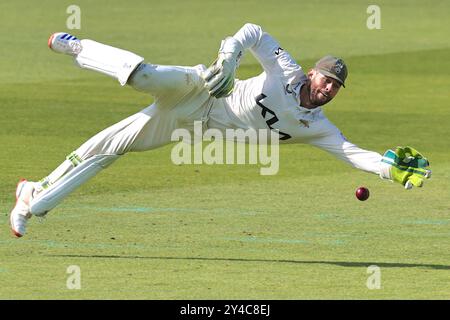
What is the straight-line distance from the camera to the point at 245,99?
11.5 meters

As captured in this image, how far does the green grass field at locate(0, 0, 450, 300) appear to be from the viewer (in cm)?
1036

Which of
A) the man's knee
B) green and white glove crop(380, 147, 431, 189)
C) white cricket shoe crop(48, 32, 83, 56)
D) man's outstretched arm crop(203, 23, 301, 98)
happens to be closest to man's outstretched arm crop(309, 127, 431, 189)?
green and white glove crop(380, 147, 431, 189)

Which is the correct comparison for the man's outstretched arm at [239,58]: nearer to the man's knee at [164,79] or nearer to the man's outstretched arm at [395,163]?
the man's knee at [164,79]

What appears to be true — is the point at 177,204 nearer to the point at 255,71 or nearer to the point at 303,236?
the point at 303,236

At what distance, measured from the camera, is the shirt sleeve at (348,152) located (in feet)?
37.4

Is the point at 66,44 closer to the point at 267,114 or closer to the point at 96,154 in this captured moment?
the point at 96,154

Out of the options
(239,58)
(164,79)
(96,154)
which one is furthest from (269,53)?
(96,154)

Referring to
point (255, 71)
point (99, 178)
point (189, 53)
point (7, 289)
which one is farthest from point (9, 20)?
point (7, 289)

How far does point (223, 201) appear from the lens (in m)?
14.2

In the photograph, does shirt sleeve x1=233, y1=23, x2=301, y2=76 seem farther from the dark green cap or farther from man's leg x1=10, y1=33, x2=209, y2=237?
man's leg x1=10, y1=33, x2=209, y2=237

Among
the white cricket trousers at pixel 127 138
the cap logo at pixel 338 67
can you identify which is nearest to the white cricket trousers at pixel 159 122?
the white cricket trousers at pixel 127 138

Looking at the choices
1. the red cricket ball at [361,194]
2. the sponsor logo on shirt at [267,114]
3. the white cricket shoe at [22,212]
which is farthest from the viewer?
the red cricket ball at [361,194]

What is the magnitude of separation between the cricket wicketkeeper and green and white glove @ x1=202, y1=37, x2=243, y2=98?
0.17 meters
